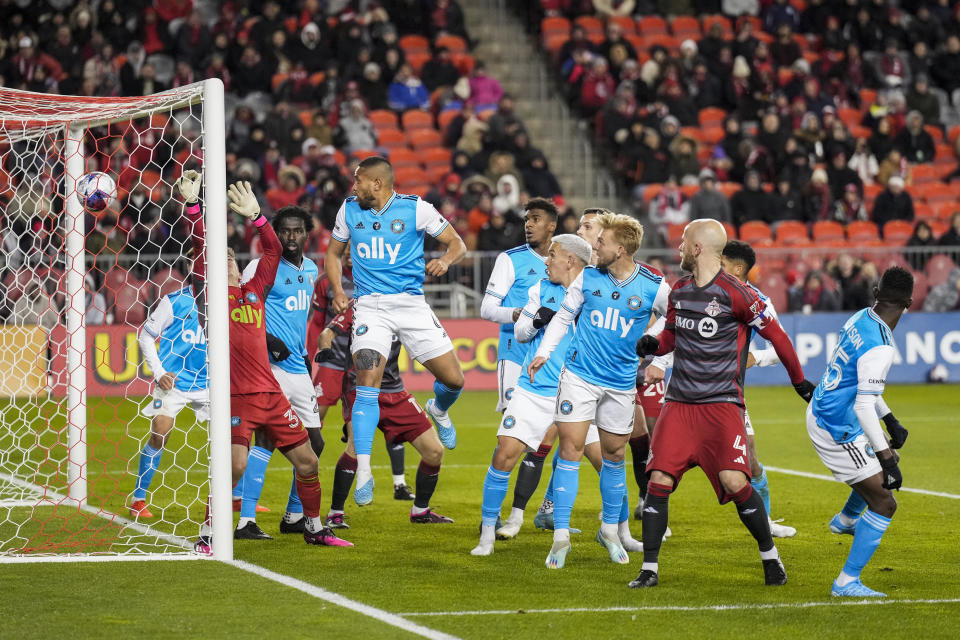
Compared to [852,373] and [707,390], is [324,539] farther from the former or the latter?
[852,373]

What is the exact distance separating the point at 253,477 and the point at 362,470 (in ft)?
2.27

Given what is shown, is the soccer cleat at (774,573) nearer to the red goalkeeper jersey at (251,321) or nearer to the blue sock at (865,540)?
the blue sock at (865,540)

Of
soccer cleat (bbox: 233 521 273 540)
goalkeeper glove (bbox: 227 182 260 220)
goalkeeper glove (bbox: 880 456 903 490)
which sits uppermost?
goalkeeper glove (bbox: 227 182 260 220)

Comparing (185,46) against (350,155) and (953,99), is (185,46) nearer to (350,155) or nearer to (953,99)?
(350,155)

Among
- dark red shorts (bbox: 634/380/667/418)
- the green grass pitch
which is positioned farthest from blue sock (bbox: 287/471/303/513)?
dark red shorts (bbox: 634/380/667/418)

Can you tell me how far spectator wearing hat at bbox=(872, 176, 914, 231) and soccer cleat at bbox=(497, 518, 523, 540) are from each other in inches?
607

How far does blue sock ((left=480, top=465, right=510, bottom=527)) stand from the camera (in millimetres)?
7484

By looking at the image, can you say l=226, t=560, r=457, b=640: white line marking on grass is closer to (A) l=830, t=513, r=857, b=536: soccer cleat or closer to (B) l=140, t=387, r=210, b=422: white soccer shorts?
(B) l=140, t=387, r=210, b=422: white soccer shorts

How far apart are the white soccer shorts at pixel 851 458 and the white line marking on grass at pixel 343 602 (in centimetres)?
240

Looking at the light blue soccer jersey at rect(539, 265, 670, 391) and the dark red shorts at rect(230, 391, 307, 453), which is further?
the dark red shorts at rect(230, 391, 307, 453)

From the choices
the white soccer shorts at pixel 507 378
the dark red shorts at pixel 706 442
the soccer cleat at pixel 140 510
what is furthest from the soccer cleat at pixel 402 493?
the dark red shorts at pixel 706 442

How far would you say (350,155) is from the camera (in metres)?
20.8

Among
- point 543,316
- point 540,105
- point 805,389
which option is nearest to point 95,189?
point 543,316

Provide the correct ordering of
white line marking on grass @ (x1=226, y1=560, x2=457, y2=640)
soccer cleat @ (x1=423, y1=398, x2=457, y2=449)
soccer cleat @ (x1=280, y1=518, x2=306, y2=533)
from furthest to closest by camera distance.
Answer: soccer cleat @ (x1=423, y1=398, x2=457, y2=449)
soccer cleat @ (x1=280, y1=518, x2=306, y2=533)
white line marking on grass @ (x1=226, y1=560, x2=457, y2=640)
